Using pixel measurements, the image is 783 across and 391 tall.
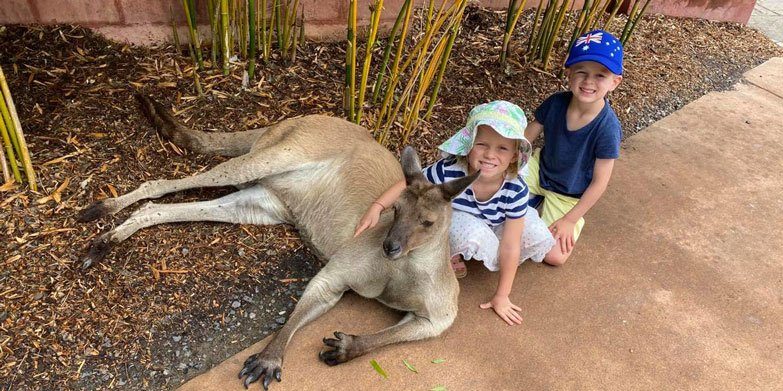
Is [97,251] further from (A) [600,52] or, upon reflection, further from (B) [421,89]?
(A) [600,52]

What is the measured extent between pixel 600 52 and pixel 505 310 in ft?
4.81

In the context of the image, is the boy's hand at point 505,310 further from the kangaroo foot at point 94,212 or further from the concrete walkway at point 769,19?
the concrete walkway at point 769,19

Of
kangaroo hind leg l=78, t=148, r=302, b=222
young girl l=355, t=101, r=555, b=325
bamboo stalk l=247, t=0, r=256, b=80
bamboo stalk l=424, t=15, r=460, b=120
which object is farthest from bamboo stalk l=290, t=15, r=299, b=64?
young girl l=355, t=101, r=555, b=325

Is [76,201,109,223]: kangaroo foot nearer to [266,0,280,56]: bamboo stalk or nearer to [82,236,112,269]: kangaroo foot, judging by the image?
[82,236,112,269]: kangaroo foot

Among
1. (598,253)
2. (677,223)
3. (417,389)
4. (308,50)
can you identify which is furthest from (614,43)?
(308,50)

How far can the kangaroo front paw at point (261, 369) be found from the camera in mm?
2604

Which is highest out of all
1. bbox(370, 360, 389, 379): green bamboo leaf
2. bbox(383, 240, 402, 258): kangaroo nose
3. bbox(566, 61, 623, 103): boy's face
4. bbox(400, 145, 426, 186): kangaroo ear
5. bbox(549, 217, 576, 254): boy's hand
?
bbox(566, 61, 623, 103): boy's face

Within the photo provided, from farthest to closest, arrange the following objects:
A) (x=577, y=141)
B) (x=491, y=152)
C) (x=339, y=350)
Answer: (x=577, y=141) → (x=491, y=152) → (x=339, y=350)

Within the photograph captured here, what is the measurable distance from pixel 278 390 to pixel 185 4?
2.49m

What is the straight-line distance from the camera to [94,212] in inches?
122

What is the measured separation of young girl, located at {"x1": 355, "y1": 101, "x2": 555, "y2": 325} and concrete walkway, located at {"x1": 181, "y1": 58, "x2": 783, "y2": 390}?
0.21 meters

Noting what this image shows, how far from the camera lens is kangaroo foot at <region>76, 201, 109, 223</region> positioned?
Answer: 3082mm

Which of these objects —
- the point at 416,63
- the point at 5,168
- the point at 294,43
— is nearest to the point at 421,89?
the point at 416,63

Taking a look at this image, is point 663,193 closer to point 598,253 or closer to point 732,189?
point 732,189
